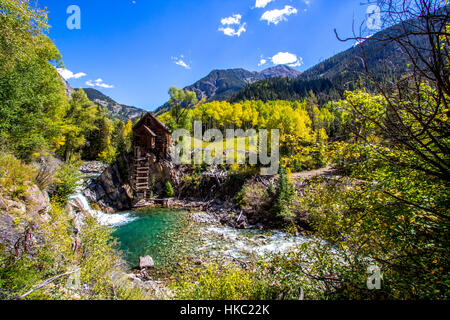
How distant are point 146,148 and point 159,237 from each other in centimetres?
1190

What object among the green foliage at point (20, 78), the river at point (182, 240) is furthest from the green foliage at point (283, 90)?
the green foliage at point (20, 78)

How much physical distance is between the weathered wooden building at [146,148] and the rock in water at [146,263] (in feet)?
36.9

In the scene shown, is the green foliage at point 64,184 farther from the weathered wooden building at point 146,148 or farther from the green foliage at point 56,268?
the weathered wooden building at point 146,148

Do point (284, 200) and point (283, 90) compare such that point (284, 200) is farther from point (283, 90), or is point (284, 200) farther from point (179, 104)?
point (283, 90)

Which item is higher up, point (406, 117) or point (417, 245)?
point (406, 117)

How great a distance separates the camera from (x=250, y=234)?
13.4 m

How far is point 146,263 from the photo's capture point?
9.62 metres

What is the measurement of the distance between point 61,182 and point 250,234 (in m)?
12.7

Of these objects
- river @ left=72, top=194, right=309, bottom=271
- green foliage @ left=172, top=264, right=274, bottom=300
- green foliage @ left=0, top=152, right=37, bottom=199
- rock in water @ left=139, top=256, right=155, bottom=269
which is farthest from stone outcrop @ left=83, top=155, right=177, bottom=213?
green foliage @ left=172, top=264, right=274, bottom=300

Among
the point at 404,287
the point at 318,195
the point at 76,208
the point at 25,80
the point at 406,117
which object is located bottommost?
the point at 76,208

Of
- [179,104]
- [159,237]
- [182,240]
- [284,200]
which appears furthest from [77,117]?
[284,200]

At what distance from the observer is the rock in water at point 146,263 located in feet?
31.1
